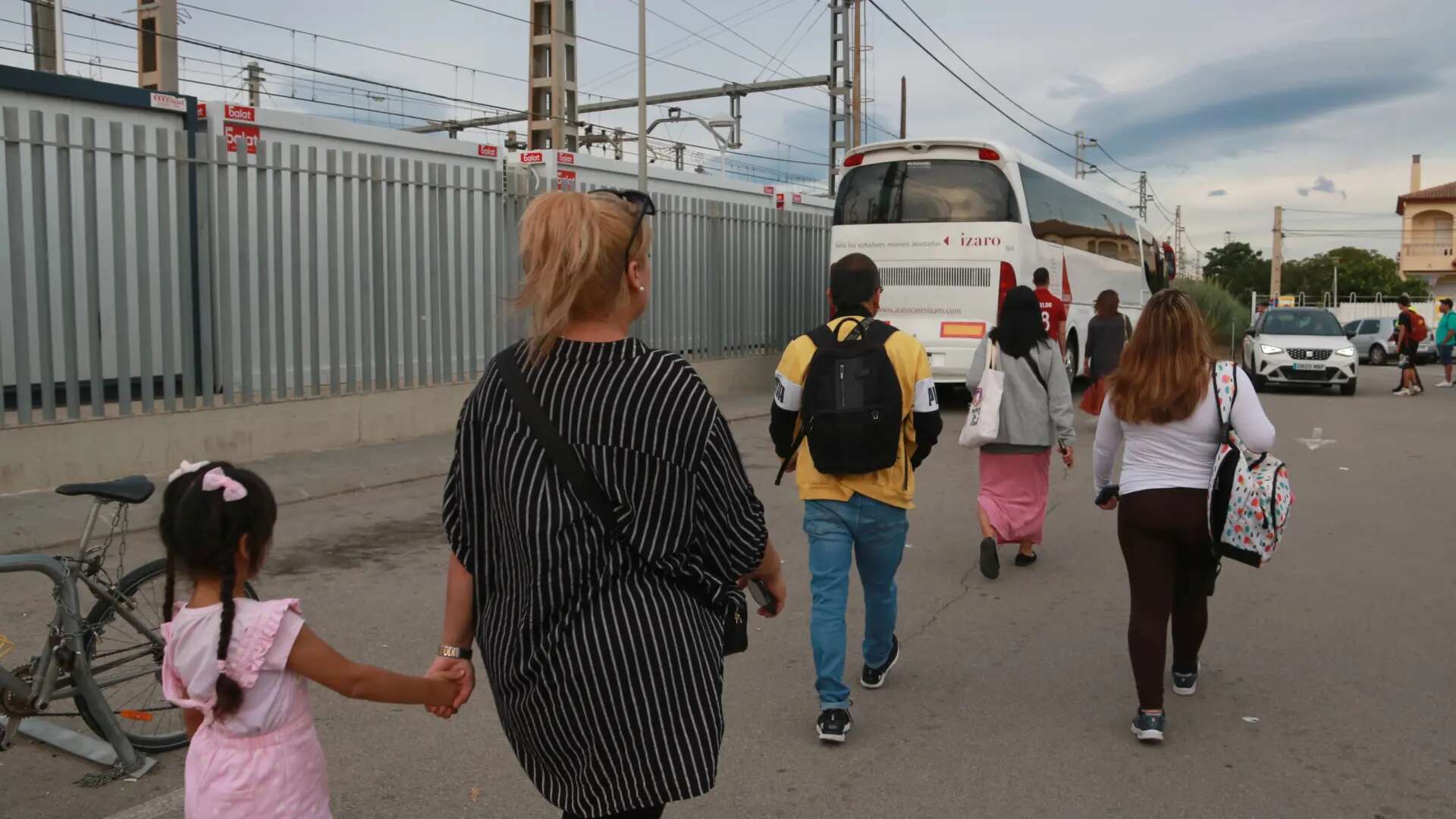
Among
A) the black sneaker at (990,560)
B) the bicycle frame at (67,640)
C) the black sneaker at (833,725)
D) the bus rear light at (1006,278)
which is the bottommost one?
the black sneaker at (833,725)

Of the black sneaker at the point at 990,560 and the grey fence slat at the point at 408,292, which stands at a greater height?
the grey fence slat at the point at 408,292

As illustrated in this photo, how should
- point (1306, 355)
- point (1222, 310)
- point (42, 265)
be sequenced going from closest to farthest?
point (42, 265) → point (1306, 355) → point (1222, 310)

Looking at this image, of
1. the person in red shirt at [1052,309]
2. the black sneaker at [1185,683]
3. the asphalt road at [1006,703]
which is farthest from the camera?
the person in red shirt at [1052,309]

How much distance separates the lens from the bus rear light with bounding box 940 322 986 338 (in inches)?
599

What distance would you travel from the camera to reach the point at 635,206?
2293 millimetres

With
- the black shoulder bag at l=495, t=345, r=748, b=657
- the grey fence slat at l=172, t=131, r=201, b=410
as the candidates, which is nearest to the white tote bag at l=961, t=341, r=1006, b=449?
the black shoulder bag at l=495, t=345, r=748, b=657

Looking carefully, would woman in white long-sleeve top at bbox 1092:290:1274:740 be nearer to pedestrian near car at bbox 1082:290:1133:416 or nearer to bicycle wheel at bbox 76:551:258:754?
bicycle wheel at bbox 76:551:258:754

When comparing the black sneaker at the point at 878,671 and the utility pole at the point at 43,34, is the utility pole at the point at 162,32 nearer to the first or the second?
the utility pole at the point at 43,34

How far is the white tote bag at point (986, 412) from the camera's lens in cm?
651

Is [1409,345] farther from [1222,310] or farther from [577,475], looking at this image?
[1222,310]

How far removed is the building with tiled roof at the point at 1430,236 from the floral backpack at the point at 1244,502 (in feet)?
254

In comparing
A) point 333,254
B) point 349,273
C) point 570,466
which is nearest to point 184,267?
point 333,254

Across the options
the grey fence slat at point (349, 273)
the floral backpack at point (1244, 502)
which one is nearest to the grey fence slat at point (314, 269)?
the grey fence slat at point (349, 273)

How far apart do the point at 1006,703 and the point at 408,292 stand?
846 cm
